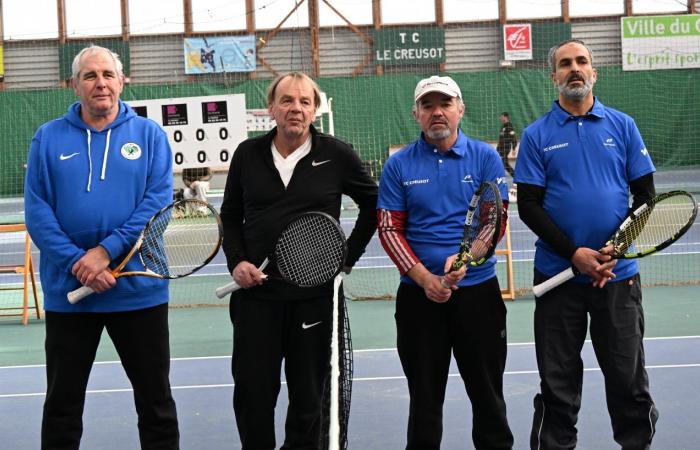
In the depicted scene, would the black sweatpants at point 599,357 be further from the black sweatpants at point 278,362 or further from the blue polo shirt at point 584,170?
the black sweatpants at point 278,362

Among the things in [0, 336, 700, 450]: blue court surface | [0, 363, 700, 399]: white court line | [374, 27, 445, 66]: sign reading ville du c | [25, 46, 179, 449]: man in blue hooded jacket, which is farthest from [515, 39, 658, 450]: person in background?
[374, 27, 445, 66]: sign reading ville du c

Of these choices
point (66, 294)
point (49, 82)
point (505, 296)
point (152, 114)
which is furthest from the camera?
point (49, 82)

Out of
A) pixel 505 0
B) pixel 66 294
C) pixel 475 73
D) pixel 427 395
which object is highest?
pixel 505 0

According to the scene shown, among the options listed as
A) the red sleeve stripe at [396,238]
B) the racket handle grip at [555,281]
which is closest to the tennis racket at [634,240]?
the racket handle grip at [555,281]

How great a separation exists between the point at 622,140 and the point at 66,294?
7.19 ft

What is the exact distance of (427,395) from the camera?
377 centimetres

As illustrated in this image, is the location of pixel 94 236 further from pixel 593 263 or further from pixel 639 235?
pixel 639 235

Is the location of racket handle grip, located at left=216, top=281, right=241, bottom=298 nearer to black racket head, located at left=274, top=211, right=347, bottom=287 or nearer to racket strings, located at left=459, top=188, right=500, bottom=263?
black racket head, located at left=274, top=211, right=347, bottom=287

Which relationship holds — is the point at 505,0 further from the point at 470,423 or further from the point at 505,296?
the point at 470,423

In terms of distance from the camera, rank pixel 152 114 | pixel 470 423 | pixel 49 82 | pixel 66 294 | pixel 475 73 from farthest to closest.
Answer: pixel 49 82 < pixel 475 73 < pixel 152 114 < pixel 470 423 < pixel 66 294

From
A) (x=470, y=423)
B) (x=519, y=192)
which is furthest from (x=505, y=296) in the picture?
(x=519, y=192)

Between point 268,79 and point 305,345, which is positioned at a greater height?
point 268,79

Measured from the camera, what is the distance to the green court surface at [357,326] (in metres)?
6.95

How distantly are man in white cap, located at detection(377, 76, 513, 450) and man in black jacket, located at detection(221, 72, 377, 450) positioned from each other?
0.75 ft
